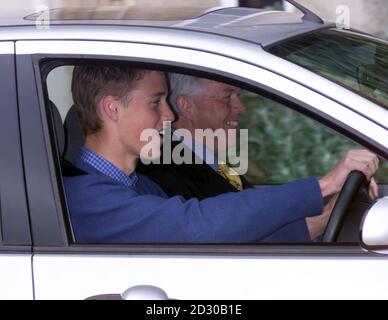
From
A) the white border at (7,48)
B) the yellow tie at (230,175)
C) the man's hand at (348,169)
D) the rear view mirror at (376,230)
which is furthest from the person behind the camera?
the yellow tie at (230,175)

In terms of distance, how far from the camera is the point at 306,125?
5.90 meters

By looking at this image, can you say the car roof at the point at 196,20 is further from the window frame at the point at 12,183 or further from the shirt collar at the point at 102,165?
the shirt collar at the point at 102,165

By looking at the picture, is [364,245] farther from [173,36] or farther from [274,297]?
[173,36]

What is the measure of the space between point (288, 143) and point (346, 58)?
2.64m

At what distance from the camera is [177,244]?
294cm

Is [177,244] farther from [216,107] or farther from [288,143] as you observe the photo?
[288,143]

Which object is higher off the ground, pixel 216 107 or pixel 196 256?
pixel 216 107

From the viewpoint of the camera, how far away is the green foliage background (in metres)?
5.74

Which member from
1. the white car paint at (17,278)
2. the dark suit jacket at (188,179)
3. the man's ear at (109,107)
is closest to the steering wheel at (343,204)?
the dark suit jacket at (188,179)

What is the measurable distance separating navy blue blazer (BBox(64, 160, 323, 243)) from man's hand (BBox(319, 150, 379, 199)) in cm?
11

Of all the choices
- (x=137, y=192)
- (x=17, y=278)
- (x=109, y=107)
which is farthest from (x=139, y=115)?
(x=17, y=278)

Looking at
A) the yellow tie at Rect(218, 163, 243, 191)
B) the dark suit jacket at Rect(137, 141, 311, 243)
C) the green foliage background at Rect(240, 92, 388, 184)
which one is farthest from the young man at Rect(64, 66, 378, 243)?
the green foliage background at Rect(240, 92, 388, 184)

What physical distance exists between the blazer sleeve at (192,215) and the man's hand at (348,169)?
106mm

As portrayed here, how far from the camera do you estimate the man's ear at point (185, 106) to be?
11.9 feet
